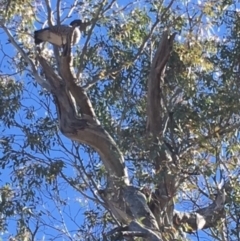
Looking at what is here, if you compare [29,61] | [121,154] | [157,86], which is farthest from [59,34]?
[121,154]

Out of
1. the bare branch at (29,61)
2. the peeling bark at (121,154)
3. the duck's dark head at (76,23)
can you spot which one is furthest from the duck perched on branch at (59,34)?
the bare branch at (29,61)

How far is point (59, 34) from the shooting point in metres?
9.15

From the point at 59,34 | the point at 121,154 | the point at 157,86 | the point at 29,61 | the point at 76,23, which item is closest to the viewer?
the point at 121,154

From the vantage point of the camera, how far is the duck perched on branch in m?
9.10

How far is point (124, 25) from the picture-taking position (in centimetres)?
1052

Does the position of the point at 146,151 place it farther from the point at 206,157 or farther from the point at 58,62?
the point at 58,62

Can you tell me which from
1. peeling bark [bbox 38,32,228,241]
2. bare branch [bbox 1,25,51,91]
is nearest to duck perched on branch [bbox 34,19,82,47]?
peeling bark [bbox 38,32,228,241]

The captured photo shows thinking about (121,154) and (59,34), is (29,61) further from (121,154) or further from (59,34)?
(121,154)

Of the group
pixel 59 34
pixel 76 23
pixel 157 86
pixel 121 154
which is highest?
pixel 76 23

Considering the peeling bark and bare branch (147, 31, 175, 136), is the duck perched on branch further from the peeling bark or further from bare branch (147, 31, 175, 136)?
bare branch (147, 31, 175, 136)

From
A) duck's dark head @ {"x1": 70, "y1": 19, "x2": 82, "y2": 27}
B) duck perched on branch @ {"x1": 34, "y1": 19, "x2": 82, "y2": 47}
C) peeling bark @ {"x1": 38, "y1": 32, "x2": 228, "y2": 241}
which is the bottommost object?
peeling bark @ {"x1": 38, "y1": 32, "x2": 228, "y2": 241}

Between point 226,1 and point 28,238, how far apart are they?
11.7ft

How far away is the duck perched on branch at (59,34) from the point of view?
910 centimetres

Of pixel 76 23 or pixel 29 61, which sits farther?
pixel 29 61
